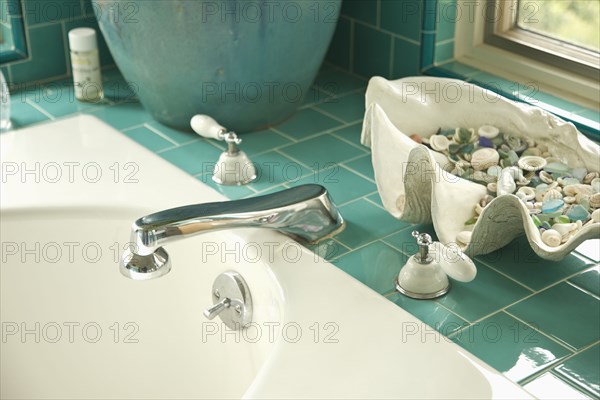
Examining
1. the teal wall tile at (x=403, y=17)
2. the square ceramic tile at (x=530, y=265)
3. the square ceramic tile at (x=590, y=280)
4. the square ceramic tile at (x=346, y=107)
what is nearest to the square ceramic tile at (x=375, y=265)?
the square ceramic tile at (x=530, y=265)

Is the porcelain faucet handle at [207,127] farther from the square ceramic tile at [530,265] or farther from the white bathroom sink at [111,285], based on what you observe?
the square ceramic tile at [530,265]

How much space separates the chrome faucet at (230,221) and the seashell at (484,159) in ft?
0.66

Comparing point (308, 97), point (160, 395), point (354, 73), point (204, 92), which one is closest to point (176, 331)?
point (160, 395)

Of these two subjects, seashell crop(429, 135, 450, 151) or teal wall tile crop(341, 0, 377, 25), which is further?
teal wall tile crop(341, 0, 377, 25)

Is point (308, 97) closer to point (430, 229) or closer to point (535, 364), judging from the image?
point (430, 229)

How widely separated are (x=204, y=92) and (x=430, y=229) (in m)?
0.44

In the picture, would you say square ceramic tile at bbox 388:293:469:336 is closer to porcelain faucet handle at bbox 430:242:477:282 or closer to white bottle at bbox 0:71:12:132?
porcelain faucet handle at bbox 430:242:477:282

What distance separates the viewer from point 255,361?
50.5 inches

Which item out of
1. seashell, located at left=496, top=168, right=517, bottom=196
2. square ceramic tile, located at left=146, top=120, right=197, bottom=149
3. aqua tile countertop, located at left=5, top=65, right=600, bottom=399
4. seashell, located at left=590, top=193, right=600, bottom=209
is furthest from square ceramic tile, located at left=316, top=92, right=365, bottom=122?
seashell, located at left=590, top=193, right=600, bottom=209

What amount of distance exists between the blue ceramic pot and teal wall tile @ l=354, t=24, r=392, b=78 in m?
0.22

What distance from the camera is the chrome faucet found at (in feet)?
3.67

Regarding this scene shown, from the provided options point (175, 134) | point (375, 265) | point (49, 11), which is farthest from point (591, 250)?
point (49, 11)

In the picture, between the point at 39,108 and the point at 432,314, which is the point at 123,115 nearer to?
the point at 39,108

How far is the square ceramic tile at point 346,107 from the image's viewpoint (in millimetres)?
1700
